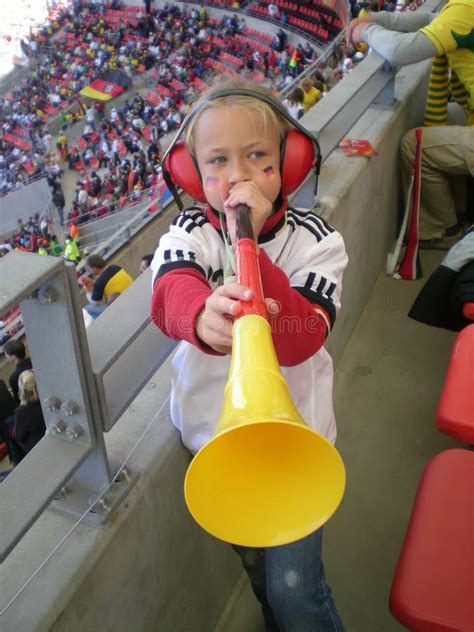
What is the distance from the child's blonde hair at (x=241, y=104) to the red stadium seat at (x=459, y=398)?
0.75 metres

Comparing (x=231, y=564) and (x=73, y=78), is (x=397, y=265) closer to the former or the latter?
(x=231, y=564)

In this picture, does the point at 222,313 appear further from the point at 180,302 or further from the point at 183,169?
the point at 183,169

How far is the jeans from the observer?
125 cm

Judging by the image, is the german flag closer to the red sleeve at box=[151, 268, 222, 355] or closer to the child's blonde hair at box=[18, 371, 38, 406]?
the child's blonde hair at box=[18, 371, 38, 406]

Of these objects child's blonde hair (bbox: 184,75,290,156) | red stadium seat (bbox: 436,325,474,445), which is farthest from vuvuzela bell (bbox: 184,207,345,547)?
red stadium seat (bbox: 436,325,474,445)

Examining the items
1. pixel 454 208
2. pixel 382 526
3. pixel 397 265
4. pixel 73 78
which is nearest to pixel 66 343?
pixel 382 526

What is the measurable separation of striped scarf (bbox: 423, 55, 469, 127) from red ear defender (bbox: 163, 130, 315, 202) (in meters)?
2.16

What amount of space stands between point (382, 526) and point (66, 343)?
1.34 metres

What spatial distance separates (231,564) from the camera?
171cm

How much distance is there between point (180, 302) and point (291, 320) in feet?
0.62

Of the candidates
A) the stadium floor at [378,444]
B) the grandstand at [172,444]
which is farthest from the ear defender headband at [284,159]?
the stadium floor at [378,444]

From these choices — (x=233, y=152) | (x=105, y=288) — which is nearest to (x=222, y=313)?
(x=233, y=152)

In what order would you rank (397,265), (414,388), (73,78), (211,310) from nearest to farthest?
(211,310) → (414,388) → (397,265) → (73,78)

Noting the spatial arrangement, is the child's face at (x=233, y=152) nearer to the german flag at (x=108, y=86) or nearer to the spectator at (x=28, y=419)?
the spectator at (x=28, y=419)
